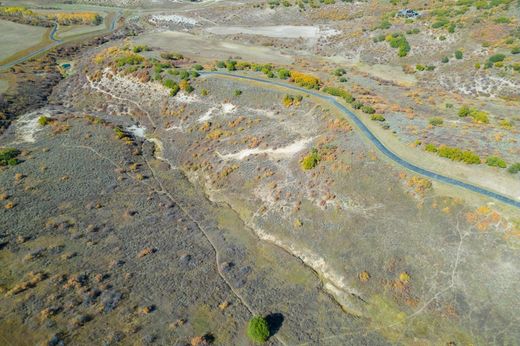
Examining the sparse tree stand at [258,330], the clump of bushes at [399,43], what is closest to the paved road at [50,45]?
the clump of bushes at [399,43]

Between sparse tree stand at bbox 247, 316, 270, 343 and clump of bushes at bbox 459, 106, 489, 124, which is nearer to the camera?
sparse tree stand at bbox 247, 316, 270, 343

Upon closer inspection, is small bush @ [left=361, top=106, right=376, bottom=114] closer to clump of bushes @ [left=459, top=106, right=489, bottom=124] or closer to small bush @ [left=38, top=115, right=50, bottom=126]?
clump of bushes @ [left=459, top=106, right=489, bottom=124]

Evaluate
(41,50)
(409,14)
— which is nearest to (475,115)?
(409,14)

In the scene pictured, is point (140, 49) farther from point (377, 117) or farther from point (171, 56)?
point (377, 117)

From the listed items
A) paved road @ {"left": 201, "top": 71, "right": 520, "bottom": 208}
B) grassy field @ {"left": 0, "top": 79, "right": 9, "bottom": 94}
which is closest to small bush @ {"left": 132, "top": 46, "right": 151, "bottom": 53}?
grassy field @ {"left": 0, "top": 79, "right": 9, "bottom": 94}

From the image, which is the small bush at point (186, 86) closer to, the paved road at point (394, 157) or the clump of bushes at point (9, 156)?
the paved road at point (394, 157)

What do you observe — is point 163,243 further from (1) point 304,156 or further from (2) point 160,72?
(2) point 160,72
